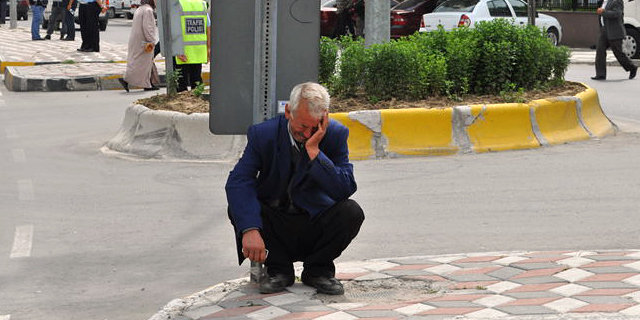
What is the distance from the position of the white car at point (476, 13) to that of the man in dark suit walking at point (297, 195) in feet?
69.8

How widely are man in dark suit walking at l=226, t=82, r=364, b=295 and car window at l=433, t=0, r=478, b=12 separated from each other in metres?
22.1

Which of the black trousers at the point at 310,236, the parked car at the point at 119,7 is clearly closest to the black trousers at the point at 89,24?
the black trousers at the point at 310,236

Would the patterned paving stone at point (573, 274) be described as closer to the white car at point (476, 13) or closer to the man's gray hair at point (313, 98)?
the man's gray hair at point (313, 98)

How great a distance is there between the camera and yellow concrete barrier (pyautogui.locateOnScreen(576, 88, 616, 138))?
11.8 meters

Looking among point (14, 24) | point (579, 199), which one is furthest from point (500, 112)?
point (14, 24)

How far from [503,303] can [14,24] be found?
33956 mm

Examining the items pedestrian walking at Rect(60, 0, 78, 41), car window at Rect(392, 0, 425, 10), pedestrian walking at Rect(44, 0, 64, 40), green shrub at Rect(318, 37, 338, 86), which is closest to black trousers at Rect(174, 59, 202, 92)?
green shrub at Rect(318, 37, 338, 86)

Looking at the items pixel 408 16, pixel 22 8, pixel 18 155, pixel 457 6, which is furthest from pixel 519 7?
pixel 22 8

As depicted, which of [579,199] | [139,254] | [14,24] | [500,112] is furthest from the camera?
[14,24]

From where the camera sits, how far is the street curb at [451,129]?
34.8 feet

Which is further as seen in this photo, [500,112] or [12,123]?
[12,123]

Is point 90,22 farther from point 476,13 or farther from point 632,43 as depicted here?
point 632,43

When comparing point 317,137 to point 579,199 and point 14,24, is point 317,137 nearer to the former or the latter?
point 579,199

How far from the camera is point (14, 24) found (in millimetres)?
37562
